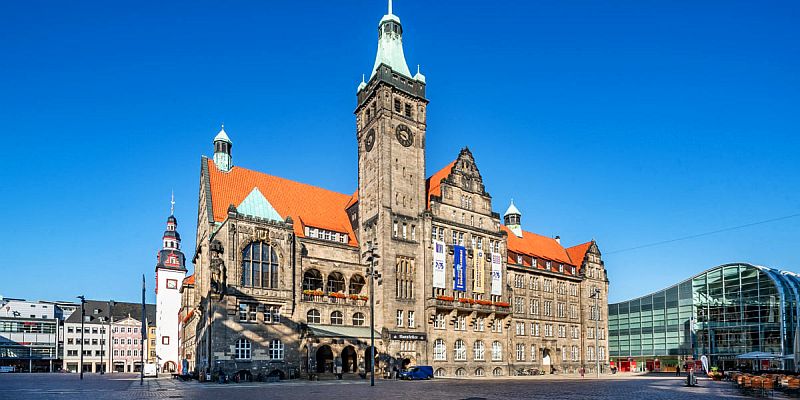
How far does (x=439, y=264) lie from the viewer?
66.0 metres

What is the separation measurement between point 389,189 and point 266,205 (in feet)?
43.6

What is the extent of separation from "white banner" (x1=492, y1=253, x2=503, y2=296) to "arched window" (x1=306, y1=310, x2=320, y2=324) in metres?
22.3

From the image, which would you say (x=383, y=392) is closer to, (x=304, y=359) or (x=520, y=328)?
(x=304, y=359)

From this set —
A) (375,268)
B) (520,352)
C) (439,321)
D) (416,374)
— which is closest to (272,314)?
(375,268)

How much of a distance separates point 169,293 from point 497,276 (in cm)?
6298

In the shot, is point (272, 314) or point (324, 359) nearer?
point (272, 314)

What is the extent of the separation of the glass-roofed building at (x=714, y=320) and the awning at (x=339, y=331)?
155 ft

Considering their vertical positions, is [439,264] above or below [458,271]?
above

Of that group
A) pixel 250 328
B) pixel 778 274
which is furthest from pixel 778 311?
pixel 250 328

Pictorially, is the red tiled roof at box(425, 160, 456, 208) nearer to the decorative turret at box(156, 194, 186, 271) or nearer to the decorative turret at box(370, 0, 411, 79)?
the decorative turret at box(370, 0, 411, 79)

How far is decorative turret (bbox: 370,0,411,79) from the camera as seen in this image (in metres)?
69.1

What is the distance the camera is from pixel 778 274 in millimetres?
80625

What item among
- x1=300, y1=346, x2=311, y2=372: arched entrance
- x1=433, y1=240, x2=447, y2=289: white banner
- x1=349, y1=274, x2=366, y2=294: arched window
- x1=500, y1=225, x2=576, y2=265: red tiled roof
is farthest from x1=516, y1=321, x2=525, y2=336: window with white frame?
x1=300, y1=346, x2=311, y2=372: arched entrance

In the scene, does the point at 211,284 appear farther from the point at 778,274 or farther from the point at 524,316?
the point at 778,274
